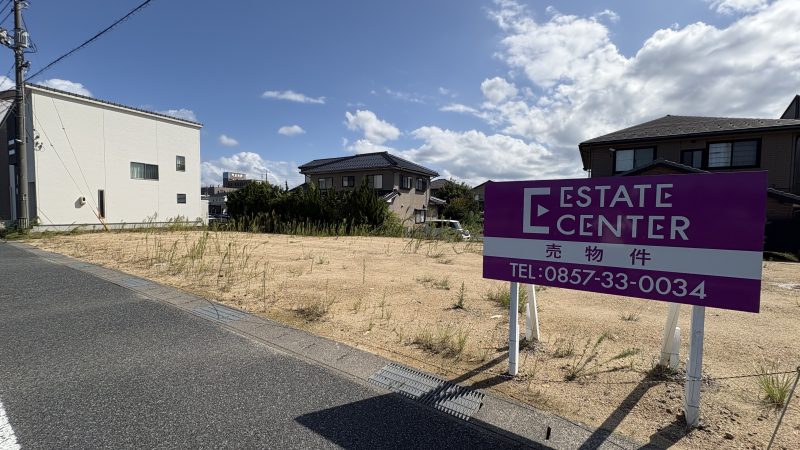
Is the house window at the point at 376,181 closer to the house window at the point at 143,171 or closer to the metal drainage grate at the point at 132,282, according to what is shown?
the house window at the point at 143,171

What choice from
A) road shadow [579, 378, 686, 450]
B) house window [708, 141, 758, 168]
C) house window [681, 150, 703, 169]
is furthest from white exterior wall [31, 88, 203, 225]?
house window [708, 141, 758, 168]

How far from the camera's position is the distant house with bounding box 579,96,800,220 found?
16.6 m

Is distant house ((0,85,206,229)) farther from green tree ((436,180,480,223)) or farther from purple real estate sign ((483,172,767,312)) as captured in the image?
green tree ((436,180,480,223))

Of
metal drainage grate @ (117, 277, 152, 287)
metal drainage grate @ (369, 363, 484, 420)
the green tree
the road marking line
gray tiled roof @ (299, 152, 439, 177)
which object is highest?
gray tiled roof @ (299, 152, 439, 177)

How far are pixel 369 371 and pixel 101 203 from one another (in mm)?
22636

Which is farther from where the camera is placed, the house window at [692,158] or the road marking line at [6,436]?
the house window at [692,158]

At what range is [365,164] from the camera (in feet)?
103

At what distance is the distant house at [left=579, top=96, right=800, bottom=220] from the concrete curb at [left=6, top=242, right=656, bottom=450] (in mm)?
17879

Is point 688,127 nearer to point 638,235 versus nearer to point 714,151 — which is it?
point 714,151

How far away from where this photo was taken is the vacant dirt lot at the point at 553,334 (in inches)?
88.0

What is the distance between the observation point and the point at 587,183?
2.52 metres

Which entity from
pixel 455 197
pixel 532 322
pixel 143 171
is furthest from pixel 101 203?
pixel 455 197

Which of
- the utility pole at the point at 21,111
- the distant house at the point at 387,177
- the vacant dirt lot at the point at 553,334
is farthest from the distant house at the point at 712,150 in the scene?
the utility pole at the point at 21,111

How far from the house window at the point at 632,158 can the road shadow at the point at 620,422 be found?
20733 mm
